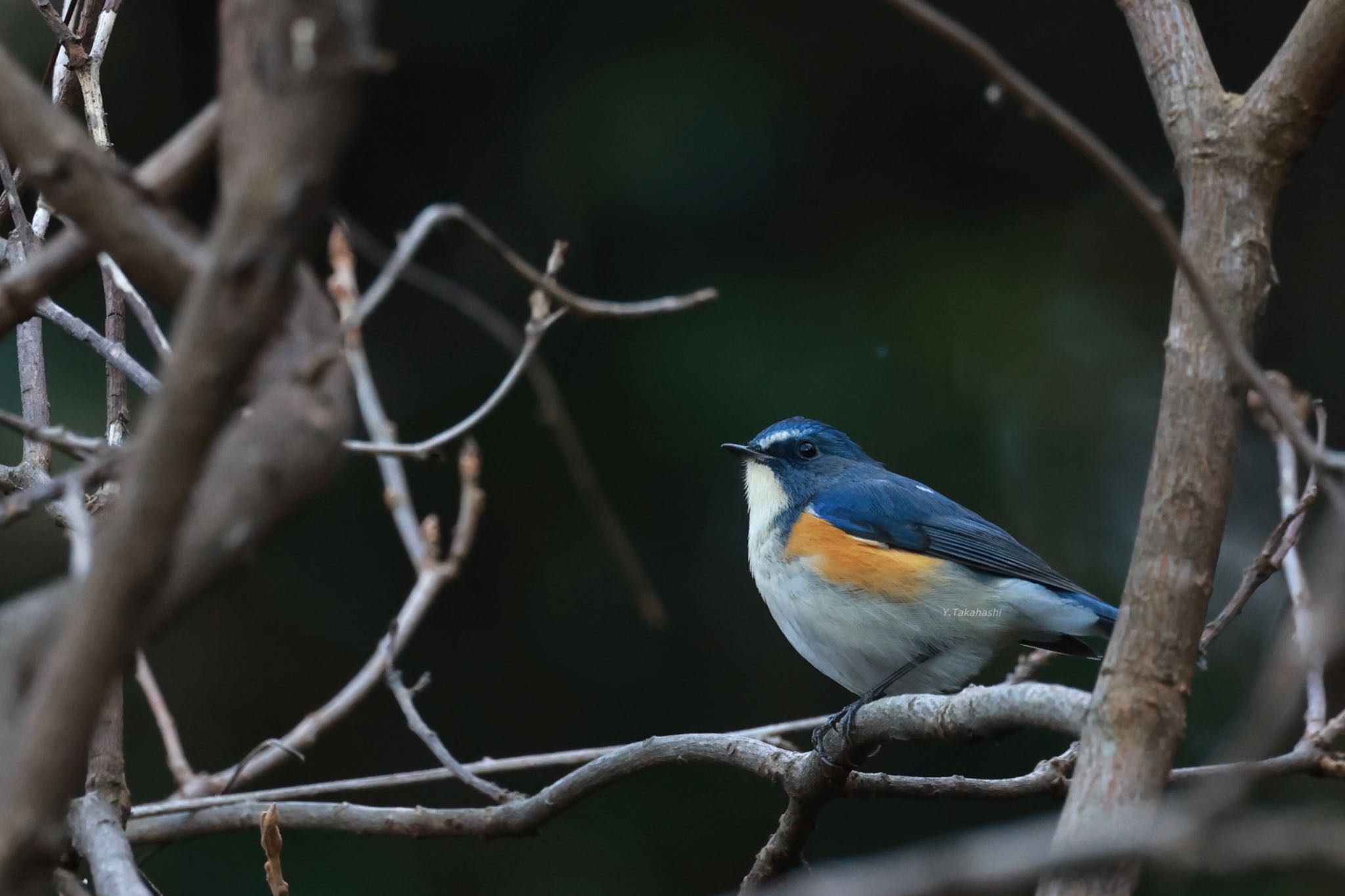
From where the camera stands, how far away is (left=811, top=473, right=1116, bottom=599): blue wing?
3711mm

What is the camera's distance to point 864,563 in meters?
3.69

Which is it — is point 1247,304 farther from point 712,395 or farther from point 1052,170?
point 1052,170

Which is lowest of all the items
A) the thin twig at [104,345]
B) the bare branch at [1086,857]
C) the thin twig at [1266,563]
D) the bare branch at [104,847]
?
the bare branch at [104,847]

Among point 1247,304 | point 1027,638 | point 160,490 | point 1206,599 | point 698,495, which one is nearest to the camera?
point 160,490

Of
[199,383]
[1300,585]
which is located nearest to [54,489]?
[199,383]

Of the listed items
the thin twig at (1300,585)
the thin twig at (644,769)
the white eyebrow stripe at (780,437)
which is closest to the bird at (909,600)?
the white eyebrow stripe at (780,437)

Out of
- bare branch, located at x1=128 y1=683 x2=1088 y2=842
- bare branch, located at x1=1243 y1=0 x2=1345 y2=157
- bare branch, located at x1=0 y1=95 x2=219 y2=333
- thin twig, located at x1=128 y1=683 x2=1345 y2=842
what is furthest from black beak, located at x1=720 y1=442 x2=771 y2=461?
bare branch, located at x1=0 y1=95 x2=219 y2=333

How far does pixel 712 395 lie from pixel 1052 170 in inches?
80.8

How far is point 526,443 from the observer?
552cm

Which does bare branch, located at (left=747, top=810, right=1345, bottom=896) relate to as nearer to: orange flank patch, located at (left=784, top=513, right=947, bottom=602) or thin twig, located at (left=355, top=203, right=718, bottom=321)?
thin twig, located at (left=355, top=203, right=718, bottom=321)

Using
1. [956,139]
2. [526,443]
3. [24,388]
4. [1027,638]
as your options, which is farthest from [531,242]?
[24,388]

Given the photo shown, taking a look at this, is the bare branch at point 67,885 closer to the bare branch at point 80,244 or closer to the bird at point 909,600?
the bare branch at point 80,244

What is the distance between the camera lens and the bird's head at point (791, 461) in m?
4.19

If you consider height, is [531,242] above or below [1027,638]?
above
